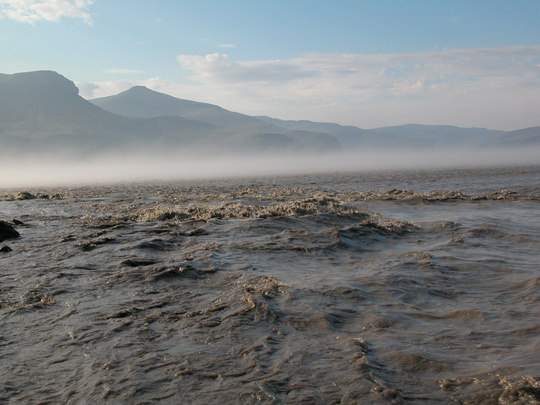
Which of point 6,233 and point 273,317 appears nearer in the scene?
point 273,317

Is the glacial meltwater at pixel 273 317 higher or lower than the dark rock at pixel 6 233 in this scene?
lower

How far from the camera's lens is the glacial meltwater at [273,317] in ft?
12.5

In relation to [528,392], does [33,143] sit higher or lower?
higher

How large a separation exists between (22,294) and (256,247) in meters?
4.75

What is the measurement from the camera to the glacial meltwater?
380cm

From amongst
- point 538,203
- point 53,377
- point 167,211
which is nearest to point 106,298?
point 53,377

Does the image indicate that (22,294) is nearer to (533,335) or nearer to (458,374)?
(458,374)

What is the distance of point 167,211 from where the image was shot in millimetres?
14883

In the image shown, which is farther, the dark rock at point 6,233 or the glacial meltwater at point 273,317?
the dark rock at point 6,233

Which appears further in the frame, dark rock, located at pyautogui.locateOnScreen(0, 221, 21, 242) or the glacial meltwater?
dark rock, located at pyautogui.locateOnScreen(0, 221, 21, 242)

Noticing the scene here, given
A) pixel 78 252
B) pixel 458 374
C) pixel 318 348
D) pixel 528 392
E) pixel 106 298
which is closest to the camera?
pixel 528 392

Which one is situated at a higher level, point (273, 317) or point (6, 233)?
point (6, 233)

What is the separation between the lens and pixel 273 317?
17.8 feet

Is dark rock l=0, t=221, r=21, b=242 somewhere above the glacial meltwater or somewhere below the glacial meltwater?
above
